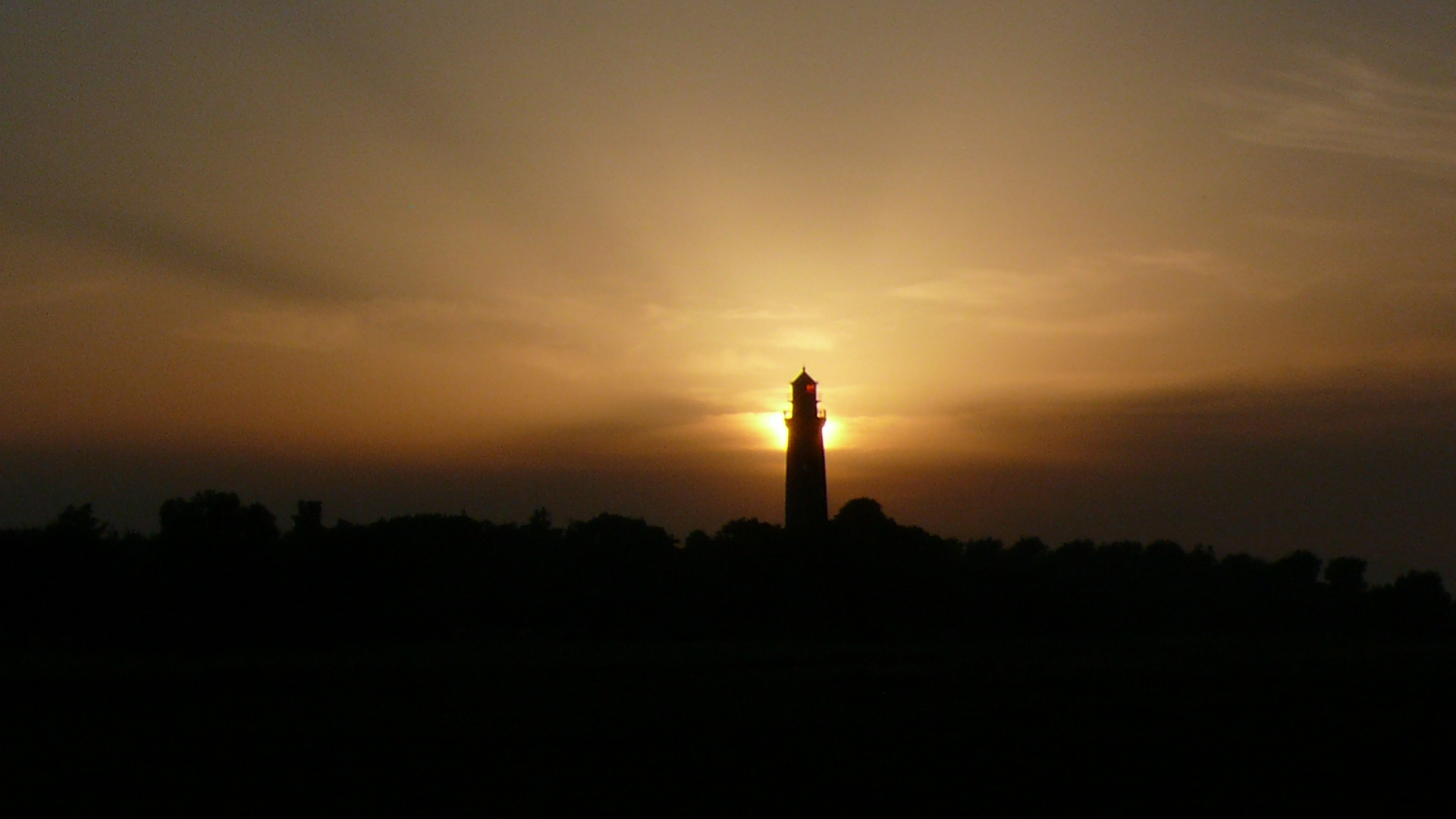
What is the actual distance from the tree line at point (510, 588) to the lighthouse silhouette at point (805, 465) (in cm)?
196

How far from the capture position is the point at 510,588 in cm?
5166

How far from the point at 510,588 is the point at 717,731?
2813 centimetres

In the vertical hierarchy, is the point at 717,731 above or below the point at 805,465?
below

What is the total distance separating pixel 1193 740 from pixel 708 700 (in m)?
10.0

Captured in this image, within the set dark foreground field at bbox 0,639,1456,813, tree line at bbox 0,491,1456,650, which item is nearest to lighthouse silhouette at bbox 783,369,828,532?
tree line at bbox 0,491,1456,650

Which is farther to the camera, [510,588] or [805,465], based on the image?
[805,465]

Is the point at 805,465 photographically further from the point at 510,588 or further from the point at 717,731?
the point at 717,731

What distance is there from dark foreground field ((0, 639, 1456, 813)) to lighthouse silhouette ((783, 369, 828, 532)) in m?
28.3

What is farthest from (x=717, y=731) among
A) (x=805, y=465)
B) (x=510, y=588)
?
(x=805, y=465)

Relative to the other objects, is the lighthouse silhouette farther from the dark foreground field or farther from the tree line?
the dark foreground field

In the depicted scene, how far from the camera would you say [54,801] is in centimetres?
1812

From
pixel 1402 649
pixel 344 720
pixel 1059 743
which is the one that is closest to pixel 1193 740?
pixel 1059 743

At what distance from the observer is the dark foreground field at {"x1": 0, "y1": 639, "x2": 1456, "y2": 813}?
765 inches

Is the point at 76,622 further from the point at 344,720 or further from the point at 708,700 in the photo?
the point at 708,700
